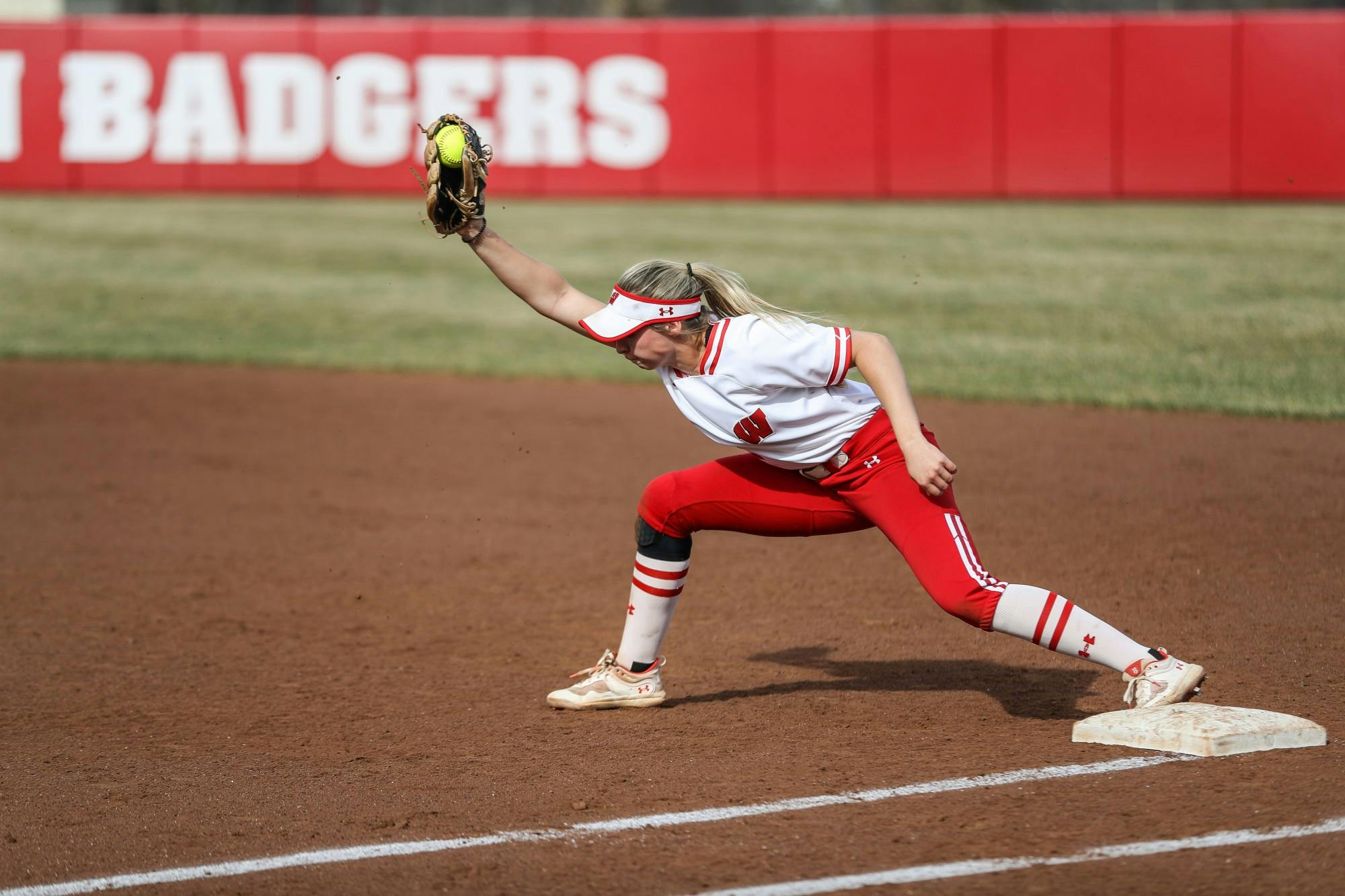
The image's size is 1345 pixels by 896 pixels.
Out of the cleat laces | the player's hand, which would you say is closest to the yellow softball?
the player's hand

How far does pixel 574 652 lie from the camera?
561 cm

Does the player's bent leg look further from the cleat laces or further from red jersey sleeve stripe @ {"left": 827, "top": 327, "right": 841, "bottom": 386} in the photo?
red jersey sleeve stripe @ {"left": 827, "top": 327, "right": 841, "bottom": 386}

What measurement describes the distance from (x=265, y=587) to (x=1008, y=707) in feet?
11.0

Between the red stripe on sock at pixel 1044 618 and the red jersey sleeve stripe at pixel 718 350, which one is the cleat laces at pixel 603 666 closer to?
the red jersey sleeve stripe at pixel 718 350

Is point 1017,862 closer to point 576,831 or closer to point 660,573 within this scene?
point 576,831

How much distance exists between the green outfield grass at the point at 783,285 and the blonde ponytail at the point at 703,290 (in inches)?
251

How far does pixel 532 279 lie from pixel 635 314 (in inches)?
15.2

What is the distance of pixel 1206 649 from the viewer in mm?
5293

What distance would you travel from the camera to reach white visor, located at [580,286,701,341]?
168 inches

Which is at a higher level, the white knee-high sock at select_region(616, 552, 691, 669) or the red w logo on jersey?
the red w logo on jersey

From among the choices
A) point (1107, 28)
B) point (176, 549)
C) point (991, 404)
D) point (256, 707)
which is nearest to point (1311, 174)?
point (1107, 28)

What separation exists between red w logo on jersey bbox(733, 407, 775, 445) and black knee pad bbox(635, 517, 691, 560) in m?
0.48

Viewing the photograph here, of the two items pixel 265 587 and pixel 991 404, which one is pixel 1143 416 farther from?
pixel 265 587

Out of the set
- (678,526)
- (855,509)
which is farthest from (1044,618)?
(678,526)
